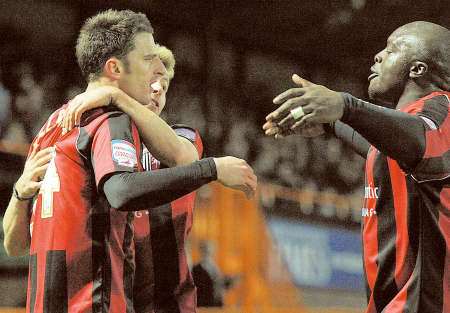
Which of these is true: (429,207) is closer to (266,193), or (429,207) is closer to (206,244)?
(206,244)

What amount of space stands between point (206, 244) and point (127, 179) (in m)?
4.88

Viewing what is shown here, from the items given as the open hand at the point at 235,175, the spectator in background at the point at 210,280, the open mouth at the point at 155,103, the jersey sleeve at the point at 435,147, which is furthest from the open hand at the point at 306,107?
the spectator in background at the point at 210,280

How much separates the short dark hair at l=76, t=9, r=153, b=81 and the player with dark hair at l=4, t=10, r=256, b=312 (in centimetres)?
13

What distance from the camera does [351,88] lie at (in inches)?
393

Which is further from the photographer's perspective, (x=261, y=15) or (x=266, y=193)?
(x=261, y=15)

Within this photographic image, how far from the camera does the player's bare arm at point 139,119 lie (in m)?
1.89

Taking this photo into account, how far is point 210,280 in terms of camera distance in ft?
21.7

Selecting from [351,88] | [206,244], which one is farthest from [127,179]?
[351,88]

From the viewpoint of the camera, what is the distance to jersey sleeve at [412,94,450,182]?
1.89 metres

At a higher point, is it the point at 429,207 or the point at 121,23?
the point at 121,23

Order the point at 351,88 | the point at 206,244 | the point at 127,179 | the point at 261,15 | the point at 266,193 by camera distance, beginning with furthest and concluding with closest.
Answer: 1. the point at 351,88
2. the point at 261,15
3. the point at 266,193
4. the point at 206,244
5. the point at 127,179

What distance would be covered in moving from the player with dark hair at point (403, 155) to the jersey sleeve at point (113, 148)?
383 millimetres

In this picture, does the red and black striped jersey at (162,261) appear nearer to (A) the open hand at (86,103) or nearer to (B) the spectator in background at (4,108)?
(A) the open hand at (86,103)

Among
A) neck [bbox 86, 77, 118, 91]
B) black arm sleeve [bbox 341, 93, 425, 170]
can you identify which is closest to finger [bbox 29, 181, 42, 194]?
neck [bbox 86, 77, 118, 91]
